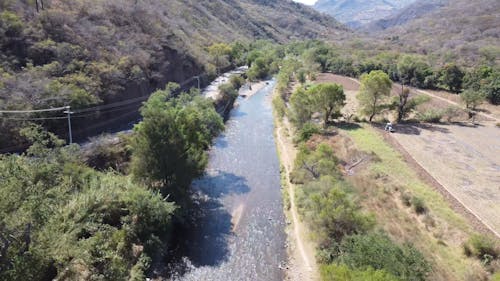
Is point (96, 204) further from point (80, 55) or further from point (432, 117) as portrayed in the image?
point (432, 117)

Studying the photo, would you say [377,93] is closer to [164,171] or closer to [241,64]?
[164,171]

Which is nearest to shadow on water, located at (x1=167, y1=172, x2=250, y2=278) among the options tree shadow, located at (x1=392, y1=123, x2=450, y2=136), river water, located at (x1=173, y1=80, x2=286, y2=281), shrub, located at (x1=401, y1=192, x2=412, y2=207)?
river water, located at (x1=173, y1=80, x2=286, y2=281)

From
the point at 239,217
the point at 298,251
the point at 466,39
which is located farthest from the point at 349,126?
the point at 466,39

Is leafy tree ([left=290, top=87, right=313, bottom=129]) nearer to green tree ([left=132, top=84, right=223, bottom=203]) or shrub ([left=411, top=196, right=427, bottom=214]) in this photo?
green tree ([left=132, top=84, right=223, bottom=203])

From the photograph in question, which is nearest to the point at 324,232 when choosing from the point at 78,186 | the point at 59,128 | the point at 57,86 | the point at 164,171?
the point at 164,171

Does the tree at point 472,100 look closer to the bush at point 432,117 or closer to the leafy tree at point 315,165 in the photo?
the bush at point 432,117

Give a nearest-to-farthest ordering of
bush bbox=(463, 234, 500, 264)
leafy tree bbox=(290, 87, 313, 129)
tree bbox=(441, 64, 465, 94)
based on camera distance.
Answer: bush bbox=(463, 234, 500, 264) < leafy tree bbox=(290, 87, 313, 129) < tree bbox=(441, 64, 465, 94)

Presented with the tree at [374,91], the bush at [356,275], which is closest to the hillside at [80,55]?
the bush at [356,275]
